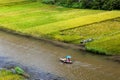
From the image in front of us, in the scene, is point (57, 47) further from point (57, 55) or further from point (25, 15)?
point (25, 15)

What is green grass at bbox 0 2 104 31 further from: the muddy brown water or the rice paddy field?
the muddy brown water

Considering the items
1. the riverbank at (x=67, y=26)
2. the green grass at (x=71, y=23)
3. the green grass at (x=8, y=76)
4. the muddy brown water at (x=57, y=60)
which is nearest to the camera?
the green grass at (x=8, y=76)

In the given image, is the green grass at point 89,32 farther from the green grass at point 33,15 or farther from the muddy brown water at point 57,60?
the green grass at point 33,15

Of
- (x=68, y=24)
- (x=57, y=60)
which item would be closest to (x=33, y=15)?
(x=68, y=24)

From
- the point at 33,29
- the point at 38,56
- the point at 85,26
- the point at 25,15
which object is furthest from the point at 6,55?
the point at 25,15

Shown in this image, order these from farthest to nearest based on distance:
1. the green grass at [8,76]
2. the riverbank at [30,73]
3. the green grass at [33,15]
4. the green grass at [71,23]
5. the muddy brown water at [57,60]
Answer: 1. the green grass at [33,15]
2. the green grass at [71,23]
3. the muddy brown water at [57,60]
4. the riverbank at [30,73]
5. the green grass at [8,76]

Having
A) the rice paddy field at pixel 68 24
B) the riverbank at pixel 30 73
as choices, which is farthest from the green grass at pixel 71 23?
the riverbank at pixel 30 73

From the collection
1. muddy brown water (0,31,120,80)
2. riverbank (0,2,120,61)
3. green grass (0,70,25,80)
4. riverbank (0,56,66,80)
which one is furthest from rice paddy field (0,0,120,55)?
green grass (0,70,25,80)

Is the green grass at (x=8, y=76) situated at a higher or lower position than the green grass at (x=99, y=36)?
higher
